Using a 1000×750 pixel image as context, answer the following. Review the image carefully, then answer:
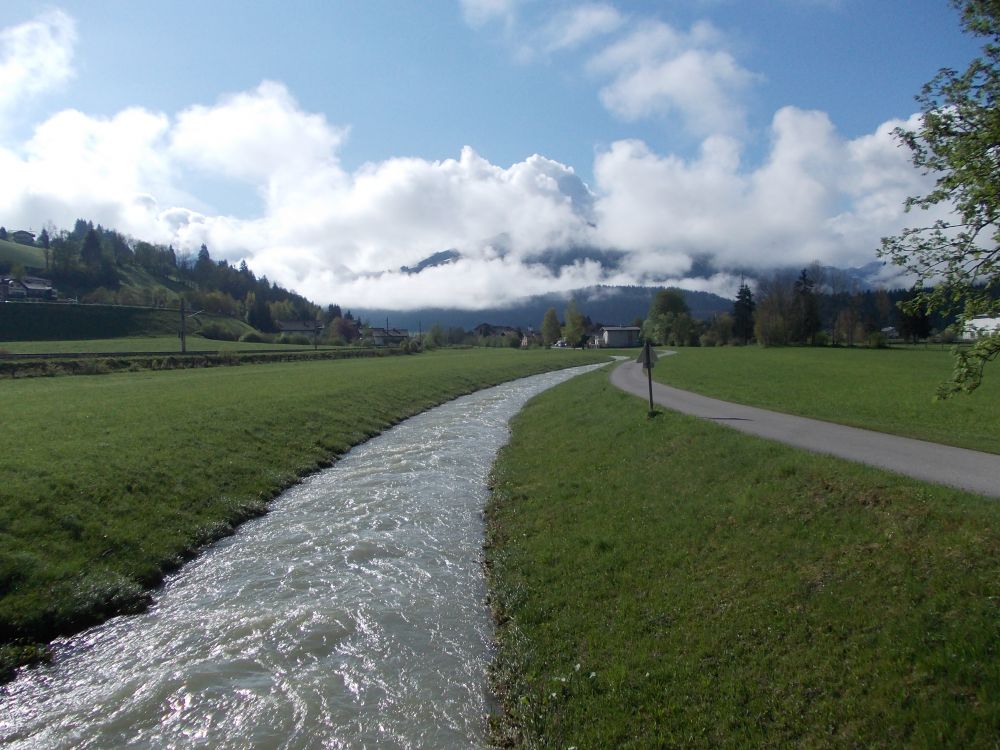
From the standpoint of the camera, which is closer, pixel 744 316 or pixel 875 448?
pixel 875 448

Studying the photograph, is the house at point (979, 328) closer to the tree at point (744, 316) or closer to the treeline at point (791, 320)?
the treeline at point (791, 320)

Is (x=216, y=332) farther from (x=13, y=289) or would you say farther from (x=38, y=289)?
(x=13, y=289)

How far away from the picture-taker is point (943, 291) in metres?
8.02

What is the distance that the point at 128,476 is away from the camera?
1775 centimetres

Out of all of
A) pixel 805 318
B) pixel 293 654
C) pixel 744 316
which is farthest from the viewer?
pixel 744 316

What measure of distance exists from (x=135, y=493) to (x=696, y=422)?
59.6 feet

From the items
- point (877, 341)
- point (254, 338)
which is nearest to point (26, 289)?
point (254, 338)

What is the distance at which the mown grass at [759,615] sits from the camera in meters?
7.02

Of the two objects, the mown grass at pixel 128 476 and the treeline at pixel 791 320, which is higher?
the treeline at pixel 791 320

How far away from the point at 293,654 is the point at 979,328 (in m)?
11.1

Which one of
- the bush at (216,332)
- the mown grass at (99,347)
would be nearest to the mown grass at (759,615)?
the mown grass at (99,347)

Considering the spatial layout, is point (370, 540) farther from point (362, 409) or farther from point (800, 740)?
point (362, 409)

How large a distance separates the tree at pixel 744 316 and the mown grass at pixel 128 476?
12787cm

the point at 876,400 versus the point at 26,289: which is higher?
the point at 26,289
